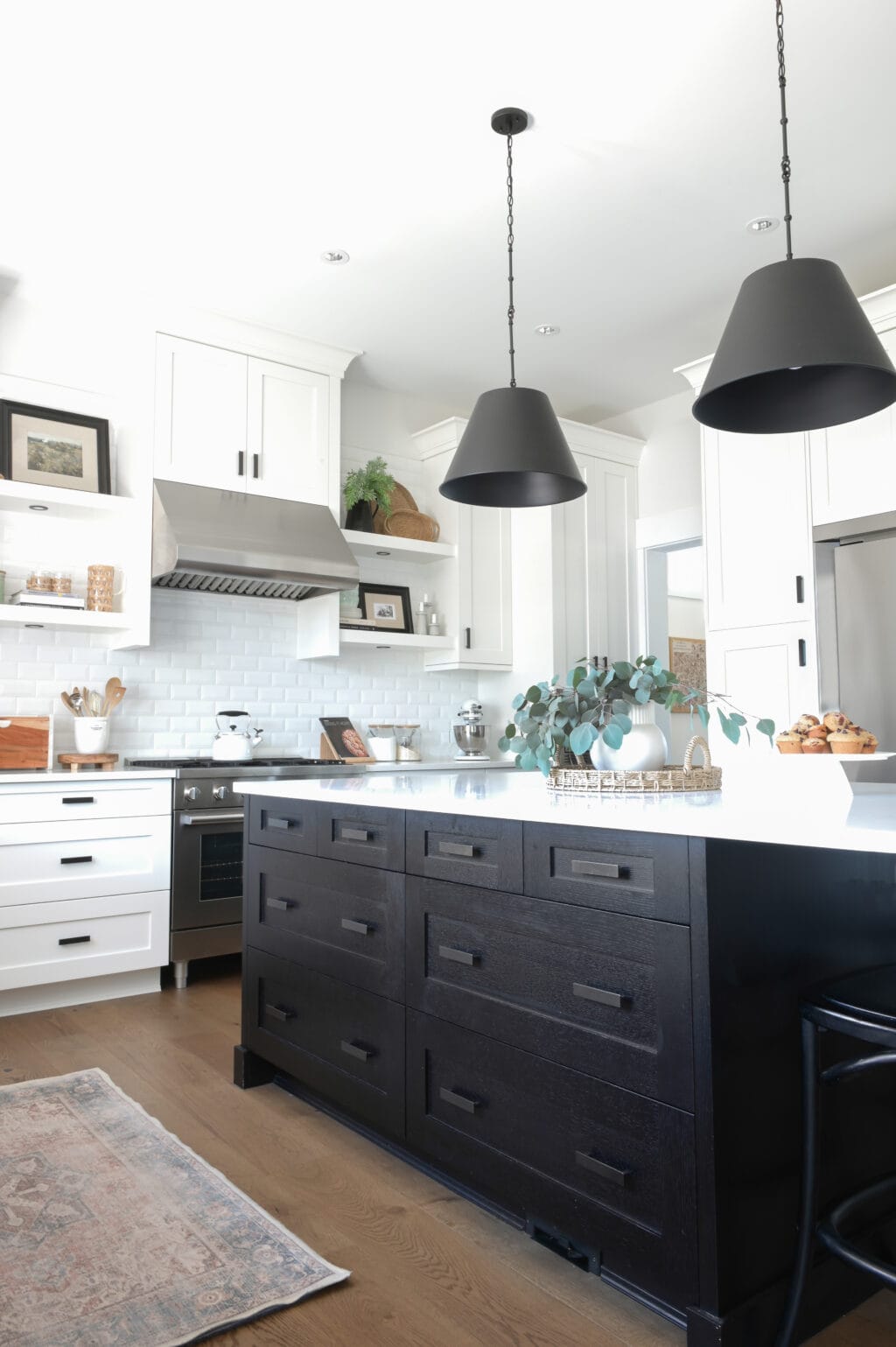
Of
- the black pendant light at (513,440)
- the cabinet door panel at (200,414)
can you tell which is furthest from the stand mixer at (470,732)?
the black pendant light at (513,440)

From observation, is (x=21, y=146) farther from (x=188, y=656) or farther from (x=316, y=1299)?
(x=316, y=1299)

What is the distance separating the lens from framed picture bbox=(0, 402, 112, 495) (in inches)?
159

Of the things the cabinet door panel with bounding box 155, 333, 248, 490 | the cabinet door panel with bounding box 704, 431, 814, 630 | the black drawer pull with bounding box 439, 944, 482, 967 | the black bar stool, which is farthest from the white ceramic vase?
the cabinet door panel with bounding box 155, 333, 248, 490

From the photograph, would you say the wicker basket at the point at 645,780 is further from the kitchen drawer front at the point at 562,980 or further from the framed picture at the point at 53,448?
the framed picture at the point at 53,448

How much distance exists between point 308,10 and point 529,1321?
3.14 meters

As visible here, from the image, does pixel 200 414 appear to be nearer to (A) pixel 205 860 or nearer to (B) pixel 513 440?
(A) pixel 205 860

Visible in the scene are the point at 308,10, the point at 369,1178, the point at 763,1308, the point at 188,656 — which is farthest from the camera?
the point at 188,656

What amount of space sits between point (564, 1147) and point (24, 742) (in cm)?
294

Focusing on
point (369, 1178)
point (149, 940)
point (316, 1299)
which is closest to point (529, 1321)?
point (316, 1299)

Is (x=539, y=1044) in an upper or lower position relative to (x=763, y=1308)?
upper

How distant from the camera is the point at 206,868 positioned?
13.1 feet

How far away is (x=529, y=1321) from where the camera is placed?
1.66m

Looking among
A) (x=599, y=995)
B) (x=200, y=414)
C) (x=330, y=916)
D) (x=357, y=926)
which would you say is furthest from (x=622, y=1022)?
(x=200, y=414)

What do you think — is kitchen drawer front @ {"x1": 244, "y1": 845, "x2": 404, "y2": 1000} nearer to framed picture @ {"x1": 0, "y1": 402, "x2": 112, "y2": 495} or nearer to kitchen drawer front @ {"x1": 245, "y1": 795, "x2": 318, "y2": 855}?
kitchen drawer front @ {"x1": 245, "y1": 795, "x2": 318, "y2": 855}
